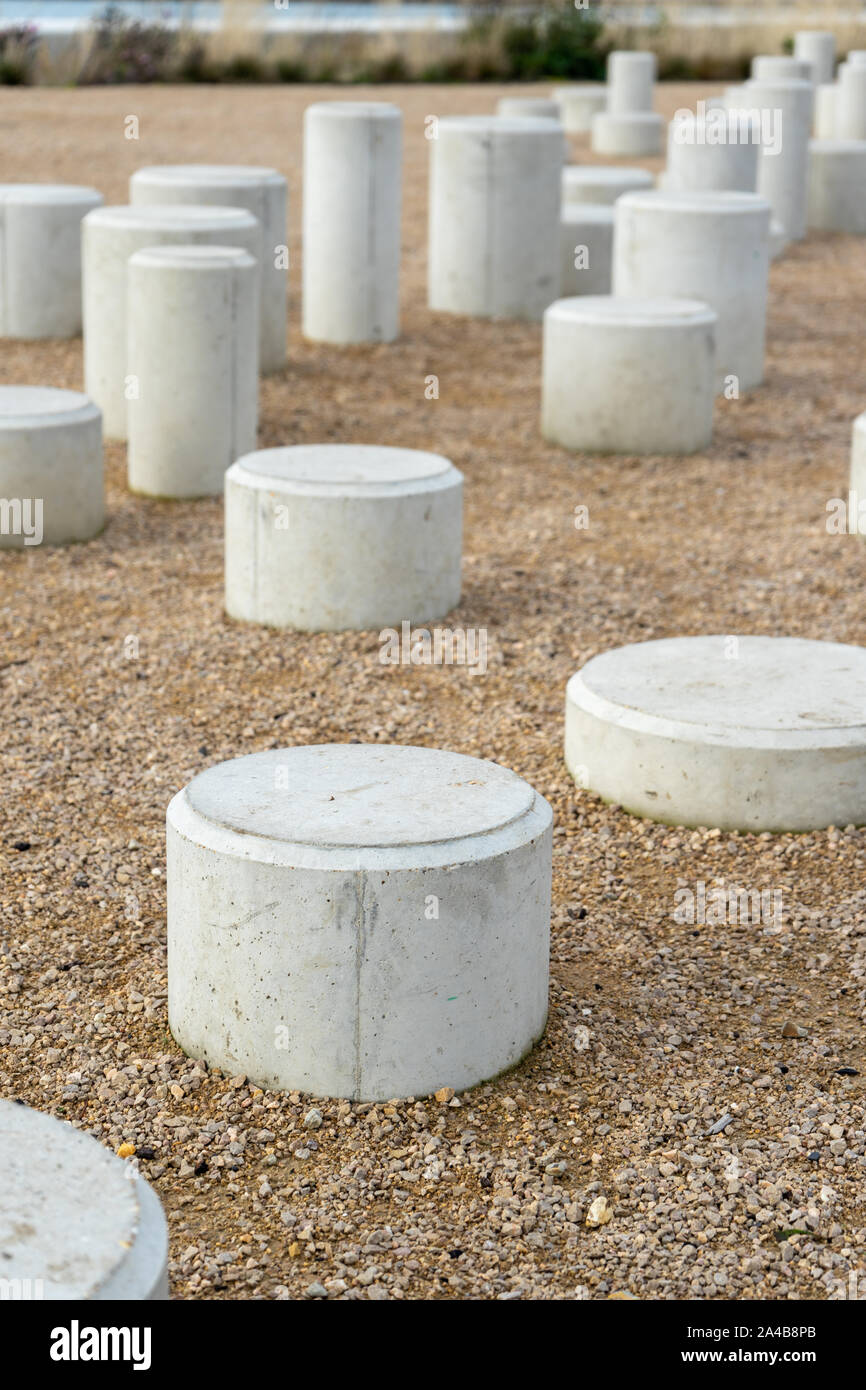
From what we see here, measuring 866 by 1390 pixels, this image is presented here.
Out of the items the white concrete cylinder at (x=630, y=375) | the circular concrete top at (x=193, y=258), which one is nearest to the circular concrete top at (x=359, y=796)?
the circular concrete top at (x=193, y=258)

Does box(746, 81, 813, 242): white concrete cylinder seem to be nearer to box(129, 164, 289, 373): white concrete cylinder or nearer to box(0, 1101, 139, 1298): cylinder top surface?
box(129, 164, 289, 373): white concrete cylinder

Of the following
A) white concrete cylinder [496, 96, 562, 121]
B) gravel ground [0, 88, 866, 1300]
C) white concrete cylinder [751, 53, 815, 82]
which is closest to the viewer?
gravel ground [0, 88, 866, 1300]

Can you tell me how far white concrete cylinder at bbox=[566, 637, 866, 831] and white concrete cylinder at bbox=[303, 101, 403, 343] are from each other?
627 cm

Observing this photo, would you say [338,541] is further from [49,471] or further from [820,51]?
[820,51]

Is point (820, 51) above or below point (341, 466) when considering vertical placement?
above

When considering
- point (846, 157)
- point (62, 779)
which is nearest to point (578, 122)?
point (846, 157)

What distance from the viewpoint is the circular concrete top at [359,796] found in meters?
3.95

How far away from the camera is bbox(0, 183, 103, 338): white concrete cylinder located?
36.1 ft

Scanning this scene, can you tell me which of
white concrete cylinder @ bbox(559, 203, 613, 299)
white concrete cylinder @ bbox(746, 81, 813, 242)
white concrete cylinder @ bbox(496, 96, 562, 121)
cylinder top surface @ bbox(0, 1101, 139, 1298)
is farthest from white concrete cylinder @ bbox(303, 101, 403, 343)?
cylinder top surface @ bbox(0, 1101, 139, 1298)

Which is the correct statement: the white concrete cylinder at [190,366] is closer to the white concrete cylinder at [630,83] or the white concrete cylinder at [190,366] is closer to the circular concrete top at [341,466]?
the circular concrete top at [341,466]

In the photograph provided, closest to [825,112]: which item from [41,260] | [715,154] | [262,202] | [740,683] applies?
[715,154]

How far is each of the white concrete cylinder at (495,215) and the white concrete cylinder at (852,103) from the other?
8.36 m

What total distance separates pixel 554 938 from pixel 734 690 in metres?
1.23

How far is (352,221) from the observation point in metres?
11.4
